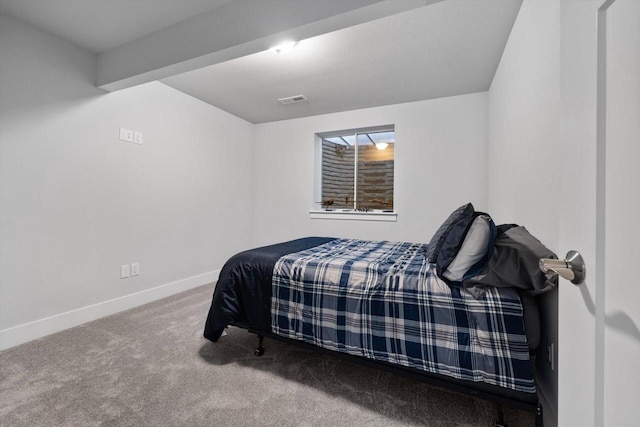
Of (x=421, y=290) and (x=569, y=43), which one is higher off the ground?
(x=569, y=43)

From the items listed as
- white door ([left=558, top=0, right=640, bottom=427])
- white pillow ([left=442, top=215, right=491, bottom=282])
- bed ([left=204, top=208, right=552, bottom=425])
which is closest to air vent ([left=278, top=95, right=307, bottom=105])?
bed ([left=204, top=208, right=552, bottom=425])

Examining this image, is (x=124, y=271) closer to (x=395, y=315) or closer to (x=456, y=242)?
(x=395, y=315)

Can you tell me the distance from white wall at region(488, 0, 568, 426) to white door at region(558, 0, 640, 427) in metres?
0.89

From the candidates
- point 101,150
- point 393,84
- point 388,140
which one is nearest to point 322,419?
point 101,150

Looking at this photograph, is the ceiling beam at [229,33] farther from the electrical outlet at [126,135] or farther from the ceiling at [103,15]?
the electrical outlet at [126,135]

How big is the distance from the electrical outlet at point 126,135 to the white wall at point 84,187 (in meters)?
0.05

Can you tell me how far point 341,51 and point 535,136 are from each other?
5.46ft

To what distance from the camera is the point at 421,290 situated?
1.46 m

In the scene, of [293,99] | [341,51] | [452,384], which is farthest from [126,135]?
[452,384]

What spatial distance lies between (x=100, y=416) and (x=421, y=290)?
1.75 metres

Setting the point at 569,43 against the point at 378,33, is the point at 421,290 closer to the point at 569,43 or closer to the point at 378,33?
the point at 569,43

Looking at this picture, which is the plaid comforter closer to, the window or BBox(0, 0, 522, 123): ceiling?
BBox(0, 0, 522, 123): ceiling

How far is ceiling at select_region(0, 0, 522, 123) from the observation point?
76.8 inches

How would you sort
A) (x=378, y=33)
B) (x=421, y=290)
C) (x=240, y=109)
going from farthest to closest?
(x=240, y=109) → (x=378, y=33) → (x=421, y=290)
